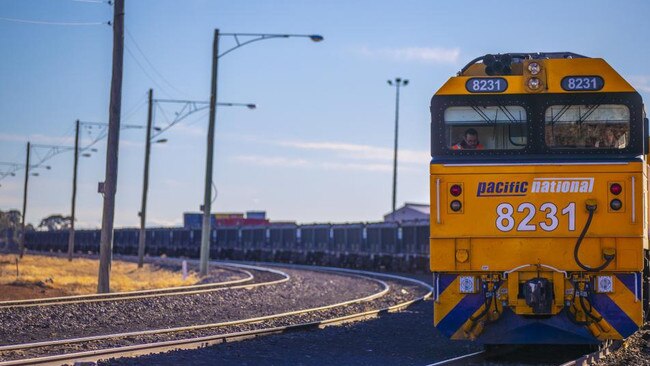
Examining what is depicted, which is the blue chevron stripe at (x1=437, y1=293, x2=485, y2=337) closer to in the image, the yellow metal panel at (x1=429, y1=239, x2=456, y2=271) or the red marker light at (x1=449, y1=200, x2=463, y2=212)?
the yellow metal panel at (x1=429, y1=239, x2=456, y2=271)

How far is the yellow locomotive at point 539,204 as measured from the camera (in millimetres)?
12539

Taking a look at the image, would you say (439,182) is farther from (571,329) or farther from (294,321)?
(294,321)

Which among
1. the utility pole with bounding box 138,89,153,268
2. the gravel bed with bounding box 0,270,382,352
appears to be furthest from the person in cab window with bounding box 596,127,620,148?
the utility pole with bounding box 138,89,153,268

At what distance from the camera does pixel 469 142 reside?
13.0 metres

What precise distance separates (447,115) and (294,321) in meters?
7.39

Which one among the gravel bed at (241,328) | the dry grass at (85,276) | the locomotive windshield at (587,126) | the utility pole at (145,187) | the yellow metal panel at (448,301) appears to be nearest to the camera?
the locomotive windshield at (587,126)

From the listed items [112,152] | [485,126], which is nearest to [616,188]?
[485,126]

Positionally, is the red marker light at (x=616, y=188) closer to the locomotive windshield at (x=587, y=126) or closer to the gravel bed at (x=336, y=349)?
the locomotive windshield at (x=587, y=126)

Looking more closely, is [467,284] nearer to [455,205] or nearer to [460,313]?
[460,313]

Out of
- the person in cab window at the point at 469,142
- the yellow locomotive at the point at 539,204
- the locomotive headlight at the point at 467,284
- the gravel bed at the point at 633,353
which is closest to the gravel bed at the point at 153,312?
the locomotive headlight at the point at 467,284

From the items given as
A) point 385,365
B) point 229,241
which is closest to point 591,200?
point 385,365

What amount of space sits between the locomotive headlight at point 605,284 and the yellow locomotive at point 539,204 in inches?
0.5

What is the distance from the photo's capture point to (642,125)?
41.7ft

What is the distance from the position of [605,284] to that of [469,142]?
2.49 metres
